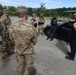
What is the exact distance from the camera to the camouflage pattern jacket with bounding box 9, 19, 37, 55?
13.1ft

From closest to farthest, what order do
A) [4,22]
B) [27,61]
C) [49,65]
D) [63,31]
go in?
1. [27,61]
2. [49,65]
3. [4,22]
4. [63,31]

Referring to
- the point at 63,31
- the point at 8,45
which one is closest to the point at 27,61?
the point at 8,45

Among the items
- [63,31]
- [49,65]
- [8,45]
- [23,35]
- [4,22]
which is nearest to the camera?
[23,35]

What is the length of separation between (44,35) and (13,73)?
7.48 m

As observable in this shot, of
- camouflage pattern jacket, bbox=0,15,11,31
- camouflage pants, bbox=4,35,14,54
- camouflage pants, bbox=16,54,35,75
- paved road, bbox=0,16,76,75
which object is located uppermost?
camouflage pattern jacket, bbox=0,15,11,31

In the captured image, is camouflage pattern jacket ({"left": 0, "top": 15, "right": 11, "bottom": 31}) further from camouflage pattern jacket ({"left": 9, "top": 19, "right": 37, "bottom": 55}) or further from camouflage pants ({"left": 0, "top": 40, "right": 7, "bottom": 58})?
camouflage pattern jacket ({"left": 9, "top": 19, "right": 37, "bottom": 55})

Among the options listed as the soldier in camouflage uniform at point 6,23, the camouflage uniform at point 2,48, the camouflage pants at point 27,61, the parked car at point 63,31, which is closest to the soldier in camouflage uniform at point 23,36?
the camouflage pants at point 27,61

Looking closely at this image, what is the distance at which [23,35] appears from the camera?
4.02 metres

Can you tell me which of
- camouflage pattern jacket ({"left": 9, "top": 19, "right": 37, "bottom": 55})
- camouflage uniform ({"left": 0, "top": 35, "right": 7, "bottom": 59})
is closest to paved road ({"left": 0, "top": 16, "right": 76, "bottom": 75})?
camouflage uniform ({"left": 0, "top": 35, "right": 7, "bottom": 59})

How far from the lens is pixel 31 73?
14.6 feet

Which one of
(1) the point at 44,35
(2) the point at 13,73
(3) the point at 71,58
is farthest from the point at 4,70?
(1) the point at 44,35

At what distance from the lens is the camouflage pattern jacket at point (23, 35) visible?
399 centimetres

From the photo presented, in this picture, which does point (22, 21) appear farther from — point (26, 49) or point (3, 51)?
point (3, 51)

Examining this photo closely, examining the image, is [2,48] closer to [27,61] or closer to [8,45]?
[8,45]
